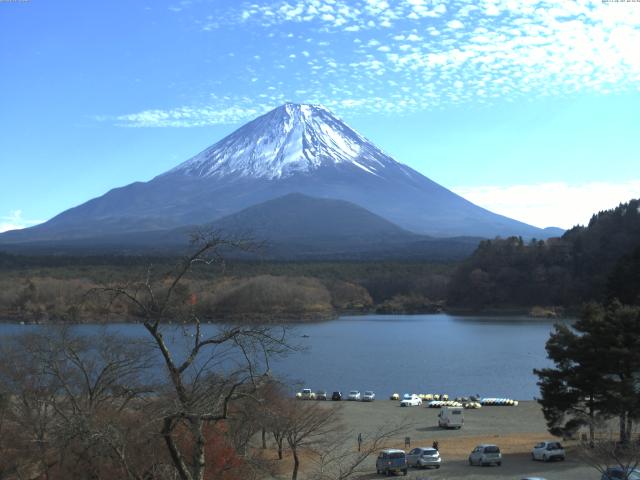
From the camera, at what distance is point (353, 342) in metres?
44.6

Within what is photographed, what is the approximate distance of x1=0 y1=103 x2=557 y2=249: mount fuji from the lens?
165875 mm

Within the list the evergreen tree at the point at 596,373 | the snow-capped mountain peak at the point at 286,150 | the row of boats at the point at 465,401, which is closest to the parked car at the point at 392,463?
the evergreen tree at the point at 596,373

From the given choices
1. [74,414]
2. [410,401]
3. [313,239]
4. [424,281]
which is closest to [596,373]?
[410,401]

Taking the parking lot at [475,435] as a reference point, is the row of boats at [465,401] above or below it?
below

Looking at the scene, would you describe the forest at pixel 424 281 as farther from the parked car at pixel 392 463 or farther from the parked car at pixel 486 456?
the parked car at pixel 392 463

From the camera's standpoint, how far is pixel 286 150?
19025 cm

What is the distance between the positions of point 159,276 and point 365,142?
640ft

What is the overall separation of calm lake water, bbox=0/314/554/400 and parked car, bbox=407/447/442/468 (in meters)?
5.99

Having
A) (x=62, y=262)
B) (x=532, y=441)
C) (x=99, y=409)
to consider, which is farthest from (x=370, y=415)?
(x=62, y=262)

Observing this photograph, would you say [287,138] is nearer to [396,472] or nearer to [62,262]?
[62,262]

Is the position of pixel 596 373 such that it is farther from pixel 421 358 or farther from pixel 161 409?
pixel 421 358

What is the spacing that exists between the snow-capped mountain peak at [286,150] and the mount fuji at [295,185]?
0.25 meters

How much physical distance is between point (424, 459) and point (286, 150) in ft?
589

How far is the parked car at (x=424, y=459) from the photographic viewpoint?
506 inches
